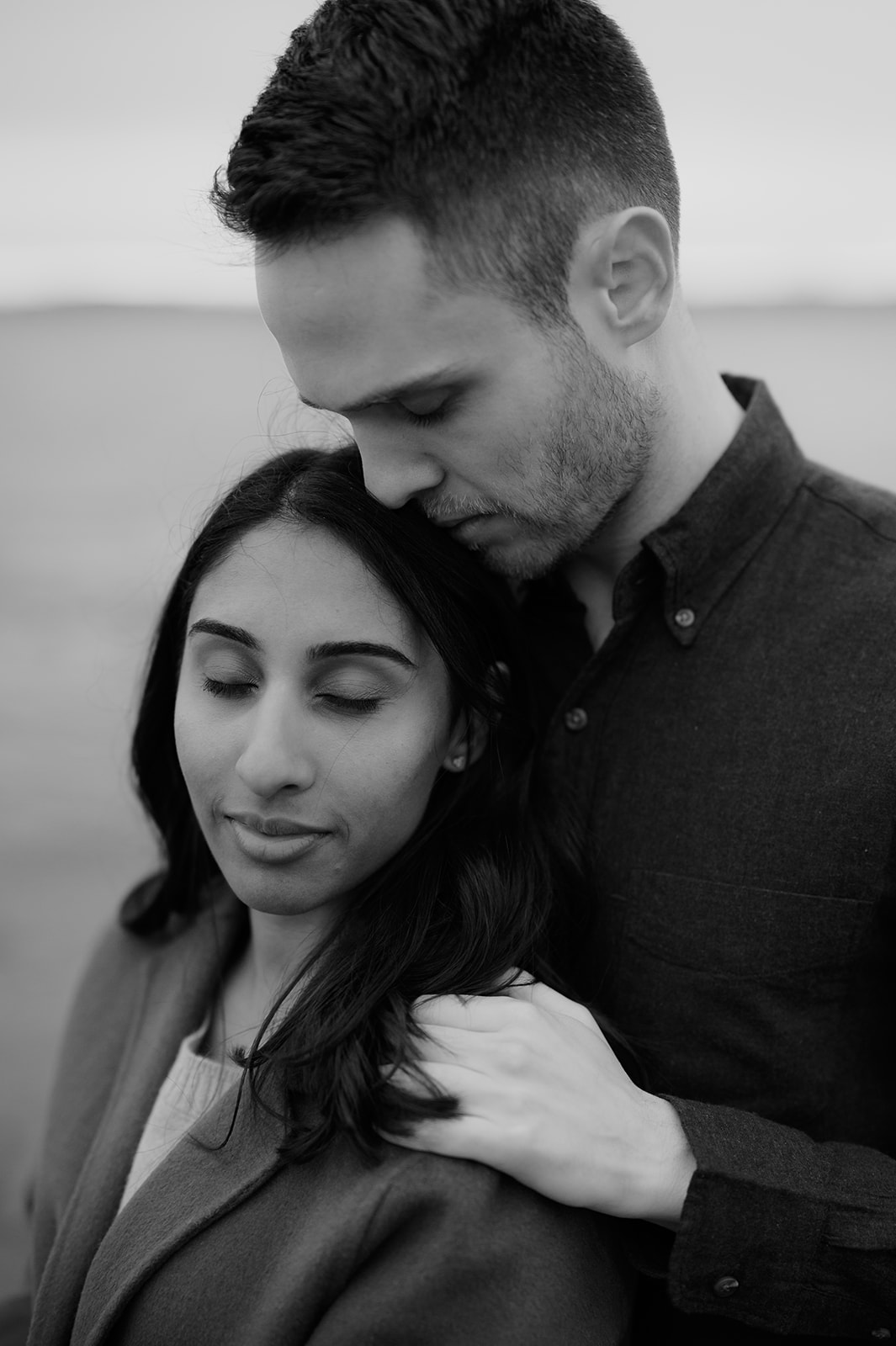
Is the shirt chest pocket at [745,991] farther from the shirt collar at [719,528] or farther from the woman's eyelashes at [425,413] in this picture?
the woman's eyelashes at [425,413]

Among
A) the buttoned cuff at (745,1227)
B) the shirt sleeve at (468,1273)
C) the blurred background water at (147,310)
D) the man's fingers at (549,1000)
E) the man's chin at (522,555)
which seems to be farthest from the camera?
the blurred background water at (147,310)

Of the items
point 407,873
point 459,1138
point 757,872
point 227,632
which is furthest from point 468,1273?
point 227,632

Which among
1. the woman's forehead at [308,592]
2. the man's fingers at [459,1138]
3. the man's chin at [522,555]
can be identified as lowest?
the man's fingers at [459,1138]

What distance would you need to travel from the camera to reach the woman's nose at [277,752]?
1947 millimetres

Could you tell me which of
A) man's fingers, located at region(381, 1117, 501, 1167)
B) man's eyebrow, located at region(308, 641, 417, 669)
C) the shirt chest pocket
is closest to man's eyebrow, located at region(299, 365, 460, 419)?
man's eyebrow, located at region(308, 641, 417, 669)

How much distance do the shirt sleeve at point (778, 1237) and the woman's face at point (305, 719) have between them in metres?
0.70

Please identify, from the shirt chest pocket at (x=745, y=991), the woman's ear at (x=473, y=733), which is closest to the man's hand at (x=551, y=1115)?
the shirt chest pocket at (x=745, y=991)

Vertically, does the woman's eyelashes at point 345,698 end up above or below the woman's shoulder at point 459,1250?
above

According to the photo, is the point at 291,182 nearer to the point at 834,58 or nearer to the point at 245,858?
the point at 245,858

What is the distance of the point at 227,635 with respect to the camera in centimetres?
205

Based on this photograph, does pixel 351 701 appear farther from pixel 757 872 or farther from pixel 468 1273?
pixel 468 1273

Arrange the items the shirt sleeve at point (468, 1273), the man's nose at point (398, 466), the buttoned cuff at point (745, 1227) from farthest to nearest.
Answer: the man's nose at point (398, 466), the buttoned cuff at point (745, 1227), the shirt sleeve at point (468, 1273)

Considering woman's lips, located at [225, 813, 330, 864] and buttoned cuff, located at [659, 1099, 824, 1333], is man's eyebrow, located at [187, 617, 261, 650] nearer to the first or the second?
woman's lips, located at [225, 813, 330, 864]

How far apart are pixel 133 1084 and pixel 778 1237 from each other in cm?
122
